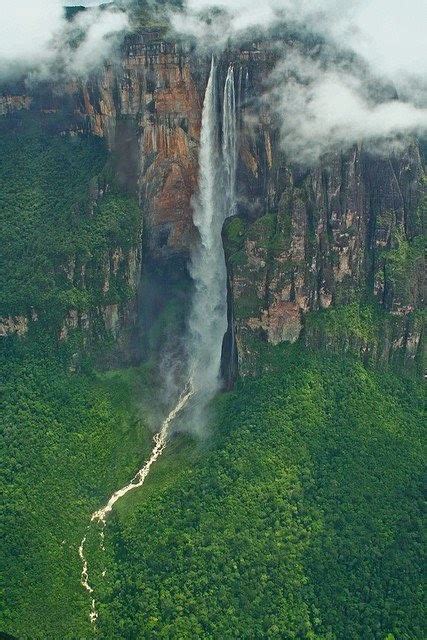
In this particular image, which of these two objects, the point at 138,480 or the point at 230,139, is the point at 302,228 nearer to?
the point at 230,139

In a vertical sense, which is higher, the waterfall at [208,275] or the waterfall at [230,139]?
the waterfall at [230,139]

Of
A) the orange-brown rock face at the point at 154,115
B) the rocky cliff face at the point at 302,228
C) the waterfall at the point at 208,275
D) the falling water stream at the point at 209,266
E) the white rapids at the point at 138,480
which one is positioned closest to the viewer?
the white rapids at the point at 138,480

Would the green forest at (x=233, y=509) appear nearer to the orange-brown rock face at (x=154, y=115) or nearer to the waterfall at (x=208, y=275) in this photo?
the waterfall at (x=208, y=275)

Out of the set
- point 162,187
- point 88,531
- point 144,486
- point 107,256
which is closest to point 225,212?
point 162,187

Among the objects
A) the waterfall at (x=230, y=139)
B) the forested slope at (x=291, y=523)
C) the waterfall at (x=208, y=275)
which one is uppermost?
the waterfall at (x=230, y=139)

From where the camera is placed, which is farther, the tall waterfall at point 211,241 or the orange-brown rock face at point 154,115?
the tall waterfall at point 211,241

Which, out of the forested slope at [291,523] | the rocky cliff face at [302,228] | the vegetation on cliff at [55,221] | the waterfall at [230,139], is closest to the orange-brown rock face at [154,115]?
the rocky cliff face at [302,228]

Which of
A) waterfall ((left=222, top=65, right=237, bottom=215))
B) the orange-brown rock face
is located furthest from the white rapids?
waterfall ((left=222, top=65, right=237, bottom=215))

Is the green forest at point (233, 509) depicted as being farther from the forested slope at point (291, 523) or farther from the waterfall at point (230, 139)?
the waterfall at point (230, 139)

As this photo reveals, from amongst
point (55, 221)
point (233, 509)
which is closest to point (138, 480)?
point (233, 509)

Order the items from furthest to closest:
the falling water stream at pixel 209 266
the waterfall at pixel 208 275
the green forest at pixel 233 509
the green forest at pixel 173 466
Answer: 1. the waterfall at pixel 208 275
2. the falling water stream at pixel 209 266
3. the green forest at pixel 173 466
4. the green forest at pixel 233 509
